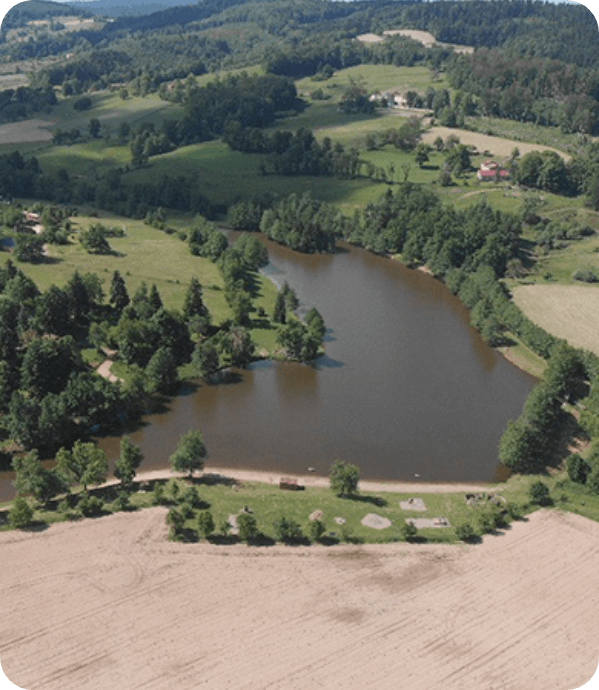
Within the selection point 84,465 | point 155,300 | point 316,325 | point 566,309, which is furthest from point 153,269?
point 566,309

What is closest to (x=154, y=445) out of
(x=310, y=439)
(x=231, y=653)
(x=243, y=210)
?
(x=310, y=439)

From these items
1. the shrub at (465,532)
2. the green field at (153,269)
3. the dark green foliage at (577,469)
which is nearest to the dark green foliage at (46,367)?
the green field at (153,269)

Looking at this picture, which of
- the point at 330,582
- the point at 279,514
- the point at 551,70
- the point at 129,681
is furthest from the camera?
the point at 551,70

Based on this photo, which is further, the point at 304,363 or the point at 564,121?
the point at 564,121

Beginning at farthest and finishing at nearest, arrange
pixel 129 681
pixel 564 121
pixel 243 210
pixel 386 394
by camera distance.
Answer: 1. pixel 564 121
2. pixel 243 210
3. pixel 386 394
4. pixel 129 681

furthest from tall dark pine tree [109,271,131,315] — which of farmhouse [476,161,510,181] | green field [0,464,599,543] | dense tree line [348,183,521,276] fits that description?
farmhouse [476,161,510,181]

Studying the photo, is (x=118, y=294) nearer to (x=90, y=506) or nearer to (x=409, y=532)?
(x=90, y=506)

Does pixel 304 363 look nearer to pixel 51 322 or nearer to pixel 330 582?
pixel 51 322
